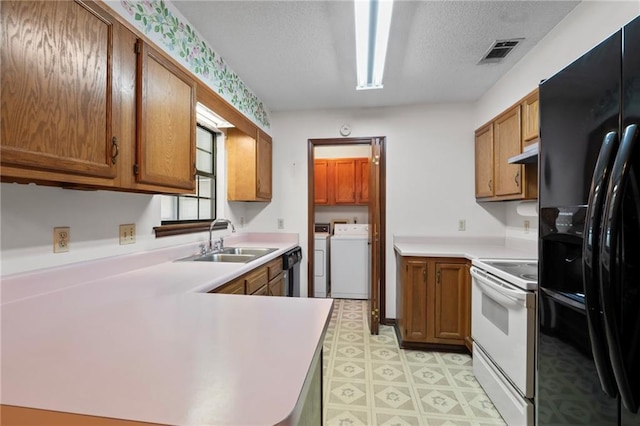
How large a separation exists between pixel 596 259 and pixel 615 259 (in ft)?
0.16

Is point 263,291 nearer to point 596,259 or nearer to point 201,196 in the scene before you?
point 201,196

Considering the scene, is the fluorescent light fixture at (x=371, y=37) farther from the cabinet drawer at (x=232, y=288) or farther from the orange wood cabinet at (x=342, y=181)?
the orange wood cabinet at (x=342, y=181)

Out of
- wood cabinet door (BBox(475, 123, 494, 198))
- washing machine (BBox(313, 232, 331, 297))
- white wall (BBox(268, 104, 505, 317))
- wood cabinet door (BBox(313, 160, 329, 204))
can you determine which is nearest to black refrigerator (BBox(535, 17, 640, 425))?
wood cabinet door (BBox(475, 123, 494, 198))

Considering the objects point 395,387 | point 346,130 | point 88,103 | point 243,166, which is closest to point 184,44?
point 88,103

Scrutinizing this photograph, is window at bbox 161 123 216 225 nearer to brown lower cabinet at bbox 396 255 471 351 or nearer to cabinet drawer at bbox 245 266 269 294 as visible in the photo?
cabinet drawer at bbox 245 266 269 294

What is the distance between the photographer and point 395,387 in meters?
1.98

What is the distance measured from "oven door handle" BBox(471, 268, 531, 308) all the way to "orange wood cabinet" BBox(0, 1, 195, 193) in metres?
1.94

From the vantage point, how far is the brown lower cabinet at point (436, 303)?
241 cm

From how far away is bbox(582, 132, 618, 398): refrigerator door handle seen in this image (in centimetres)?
86

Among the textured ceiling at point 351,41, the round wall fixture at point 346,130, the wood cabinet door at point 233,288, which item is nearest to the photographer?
the wood cabinet door at point 233,288

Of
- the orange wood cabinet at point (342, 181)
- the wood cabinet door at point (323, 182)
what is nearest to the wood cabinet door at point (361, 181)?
the orange wood cabinet at point (342, 181)

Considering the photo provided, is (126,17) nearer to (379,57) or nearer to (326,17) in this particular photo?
(326,17)

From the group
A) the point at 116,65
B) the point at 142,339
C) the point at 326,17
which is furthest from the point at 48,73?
the point at 326,17

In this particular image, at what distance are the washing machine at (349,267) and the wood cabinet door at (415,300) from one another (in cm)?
140
